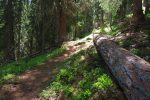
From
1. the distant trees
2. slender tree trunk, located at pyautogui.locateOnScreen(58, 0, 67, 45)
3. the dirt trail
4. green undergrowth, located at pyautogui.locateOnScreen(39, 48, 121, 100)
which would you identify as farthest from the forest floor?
slender tree trunk, located at pyautogui.locateOnScreen(58, 0, 67, 45)

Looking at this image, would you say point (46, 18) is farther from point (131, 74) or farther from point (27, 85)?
point (131, 74)

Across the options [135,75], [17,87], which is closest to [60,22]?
[17,87]

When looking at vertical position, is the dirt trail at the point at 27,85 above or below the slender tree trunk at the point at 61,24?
below

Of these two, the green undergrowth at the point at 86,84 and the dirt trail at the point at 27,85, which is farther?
the dirt trail at the point at 27,85

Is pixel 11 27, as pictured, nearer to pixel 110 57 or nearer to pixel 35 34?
pixel 35 34

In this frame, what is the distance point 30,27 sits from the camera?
1823 inches

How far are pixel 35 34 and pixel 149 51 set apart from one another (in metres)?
35.2

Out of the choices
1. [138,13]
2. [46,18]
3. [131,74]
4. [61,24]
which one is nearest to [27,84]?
[131,74]

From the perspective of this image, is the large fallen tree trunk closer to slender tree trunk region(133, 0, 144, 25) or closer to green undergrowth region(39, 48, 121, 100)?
green undergrowth region(39, 48, 121, 100)

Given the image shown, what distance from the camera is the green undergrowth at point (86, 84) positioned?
8.16 metres

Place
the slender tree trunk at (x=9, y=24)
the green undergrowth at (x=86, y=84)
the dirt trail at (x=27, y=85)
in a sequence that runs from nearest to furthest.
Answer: the green undergrowth at (x=86, y=84) → the dirt trail at (x=27, y=85) → the slender tree trunk at (x=9, y=24)

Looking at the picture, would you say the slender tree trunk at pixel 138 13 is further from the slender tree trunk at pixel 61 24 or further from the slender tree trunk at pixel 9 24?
the slender tree trunk at pixel 9 24

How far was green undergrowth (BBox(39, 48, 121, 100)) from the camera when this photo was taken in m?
8.16

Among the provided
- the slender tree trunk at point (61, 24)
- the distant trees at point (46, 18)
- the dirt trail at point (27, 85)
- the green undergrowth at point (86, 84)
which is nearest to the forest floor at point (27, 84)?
the dirt trail at point (27, 85)
